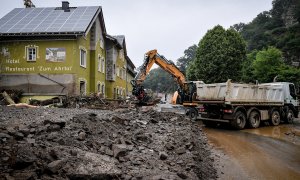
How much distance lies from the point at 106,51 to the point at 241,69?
64.4 feet

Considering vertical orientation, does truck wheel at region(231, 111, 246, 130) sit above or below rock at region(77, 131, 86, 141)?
below

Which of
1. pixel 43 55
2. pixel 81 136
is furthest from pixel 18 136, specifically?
pixel 43 55

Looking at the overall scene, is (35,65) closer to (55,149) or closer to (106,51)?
(106,51)

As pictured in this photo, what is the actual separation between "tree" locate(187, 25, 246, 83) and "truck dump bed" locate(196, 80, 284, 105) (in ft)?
57.2

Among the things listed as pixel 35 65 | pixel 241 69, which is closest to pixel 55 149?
pixel 35 65

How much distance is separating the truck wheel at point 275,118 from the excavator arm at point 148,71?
6233mm

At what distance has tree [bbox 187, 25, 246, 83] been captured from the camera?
3419 centimetres

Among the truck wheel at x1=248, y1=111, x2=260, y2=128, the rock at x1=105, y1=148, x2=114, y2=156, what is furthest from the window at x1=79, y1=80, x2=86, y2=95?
the rock at x1=105, y1=148, x2=114, y2=156

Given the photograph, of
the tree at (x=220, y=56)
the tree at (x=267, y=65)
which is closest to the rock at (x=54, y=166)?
the tree at (x=220, y=56)

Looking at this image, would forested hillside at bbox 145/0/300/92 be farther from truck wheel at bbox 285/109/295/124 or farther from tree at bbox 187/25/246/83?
truck wheel at bbox 285/109/295/124

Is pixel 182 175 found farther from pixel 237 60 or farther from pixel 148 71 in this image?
pixel 237 60

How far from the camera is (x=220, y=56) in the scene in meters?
34.2

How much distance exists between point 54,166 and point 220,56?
108 ft

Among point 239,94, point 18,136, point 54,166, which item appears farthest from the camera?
point 239,94
